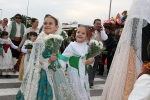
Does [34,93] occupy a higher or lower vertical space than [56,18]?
lower

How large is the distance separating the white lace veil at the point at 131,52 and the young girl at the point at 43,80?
0.92 meters

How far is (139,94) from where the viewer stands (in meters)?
1.84

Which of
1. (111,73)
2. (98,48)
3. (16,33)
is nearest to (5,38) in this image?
(16,33)

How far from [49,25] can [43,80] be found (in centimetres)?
78

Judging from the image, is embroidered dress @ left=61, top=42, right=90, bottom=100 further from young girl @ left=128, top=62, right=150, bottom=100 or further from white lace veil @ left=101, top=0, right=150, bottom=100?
young girl @ left=128, top=62, right=150, bottom=100

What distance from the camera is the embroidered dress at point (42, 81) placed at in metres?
3.62

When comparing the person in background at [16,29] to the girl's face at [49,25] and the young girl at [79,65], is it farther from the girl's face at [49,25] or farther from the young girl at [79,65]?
the girl's face at [49,25]

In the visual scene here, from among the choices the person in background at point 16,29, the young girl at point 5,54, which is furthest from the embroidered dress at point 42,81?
the person in background at point 16,29

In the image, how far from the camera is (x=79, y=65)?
425cm

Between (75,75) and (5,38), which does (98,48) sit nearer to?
(75,75)

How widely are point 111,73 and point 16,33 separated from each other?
20.6 ft

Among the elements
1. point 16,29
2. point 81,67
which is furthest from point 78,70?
point 16,29

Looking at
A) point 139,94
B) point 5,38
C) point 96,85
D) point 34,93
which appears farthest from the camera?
point 5,38

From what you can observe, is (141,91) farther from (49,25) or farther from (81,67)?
Result: (81,67)
